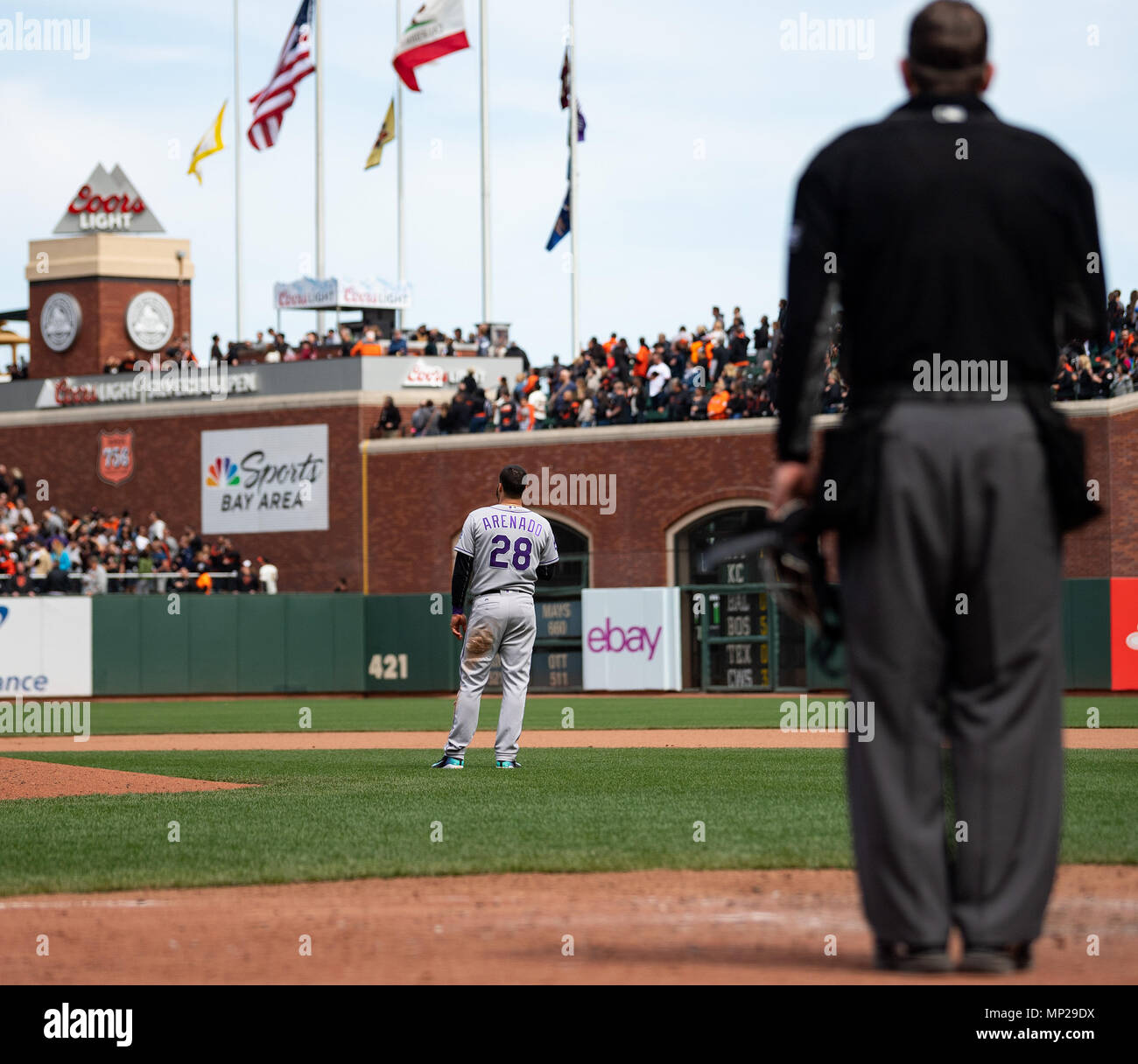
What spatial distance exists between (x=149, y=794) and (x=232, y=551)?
32263 millimetres

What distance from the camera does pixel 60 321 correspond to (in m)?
52.0

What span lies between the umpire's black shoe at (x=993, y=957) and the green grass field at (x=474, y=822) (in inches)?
124

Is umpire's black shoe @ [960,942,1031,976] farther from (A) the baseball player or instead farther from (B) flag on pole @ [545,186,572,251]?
(B) flag on pole @ [545,186,572,251]

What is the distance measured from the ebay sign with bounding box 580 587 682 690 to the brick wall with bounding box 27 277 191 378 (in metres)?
19.7

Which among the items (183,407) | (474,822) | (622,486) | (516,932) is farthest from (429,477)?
(516,932)

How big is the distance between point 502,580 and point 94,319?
→ 40848mm

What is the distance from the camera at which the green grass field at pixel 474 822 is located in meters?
8.10

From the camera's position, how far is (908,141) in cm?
480

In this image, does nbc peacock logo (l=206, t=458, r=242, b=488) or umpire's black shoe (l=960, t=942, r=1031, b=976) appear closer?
umpire's black shoe (l=960, t=942, r=1031, b=976)

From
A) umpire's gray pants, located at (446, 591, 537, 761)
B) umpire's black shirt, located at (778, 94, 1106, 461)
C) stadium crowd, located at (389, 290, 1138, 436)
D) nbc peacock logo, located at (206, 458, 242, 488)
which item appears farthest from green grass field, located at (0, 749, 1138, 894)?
nbc peacock logo, located at (206, 458, 242, 488)

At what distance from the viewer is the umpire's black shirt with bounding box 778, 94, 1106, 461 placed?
15.5 feet

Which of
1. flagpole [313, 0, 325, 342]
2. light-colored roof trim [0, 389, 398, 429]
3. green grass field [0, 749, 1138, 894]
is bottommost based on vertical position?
green grass field [0, 749, 1138, 894]

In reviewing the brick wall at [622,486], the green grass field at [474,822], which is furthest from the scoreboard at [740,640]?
the green grass field at [474,822]
